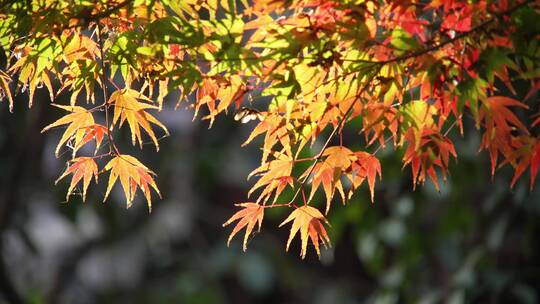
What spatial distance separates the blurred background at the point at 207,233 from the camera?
3.38 meters

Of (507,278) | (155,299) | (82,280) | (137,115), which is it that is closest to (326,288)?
(155,299)

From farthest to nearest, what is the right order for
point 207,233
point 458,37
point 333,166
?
point 207,233 < point 333,166 < point 458,37

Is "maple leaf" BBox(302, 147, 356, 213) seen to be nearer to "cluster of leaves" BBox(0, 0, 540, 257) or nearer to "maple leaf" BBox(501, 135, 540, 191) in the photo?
"cluster of leaves" BBox(0, 0, 540, 257)

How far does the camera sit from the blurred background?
11.1 feet

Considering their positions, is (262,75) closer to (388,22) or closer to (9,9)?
(388,22)

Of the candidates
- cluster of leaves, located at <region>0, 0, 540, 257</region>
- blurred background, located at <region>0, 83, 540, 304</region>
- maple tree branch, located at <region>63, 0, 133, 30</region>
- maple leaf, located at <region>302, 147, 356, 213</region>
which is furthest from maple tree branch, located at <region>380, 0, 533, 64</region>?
blurred background, located at <region>0, 83, 540, 304</region>

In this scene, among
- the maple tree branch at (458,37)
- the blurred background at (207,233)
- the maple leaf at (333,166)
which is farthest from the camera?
the blurred background at (207,233)

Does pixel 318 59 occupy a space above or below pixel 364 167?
above

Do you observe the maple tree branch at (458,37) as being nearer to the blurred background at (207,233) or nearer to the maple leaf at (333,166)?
the maple leaf at (333,166)

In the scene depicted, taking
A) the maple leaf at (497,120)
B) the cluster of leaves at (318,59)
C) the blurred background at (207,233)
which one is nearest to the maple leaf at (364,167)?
the cluster of leaves at (318,59)

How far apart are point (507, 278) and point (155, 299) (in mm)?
1913

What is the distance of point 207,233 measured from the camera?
189 inches

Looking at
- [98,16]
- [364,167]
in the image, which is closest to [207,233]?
[364,167]

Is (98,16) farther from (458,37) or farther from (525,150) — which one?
(525,150)
